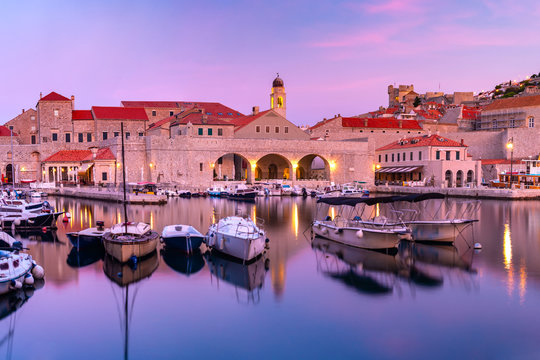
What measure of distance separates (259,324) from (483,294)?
5740 mm

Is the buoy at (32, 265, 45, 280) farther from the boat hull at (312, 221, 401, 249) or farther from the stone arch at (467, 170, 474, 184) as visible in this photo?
the stone arch at (467, 170, 474, 184)

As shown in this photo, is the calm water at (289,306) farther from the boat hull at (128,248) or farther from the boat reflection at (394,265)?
the boat hull at (128,248)

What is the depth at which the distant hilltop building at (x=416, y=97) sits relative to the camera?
91.6 meters

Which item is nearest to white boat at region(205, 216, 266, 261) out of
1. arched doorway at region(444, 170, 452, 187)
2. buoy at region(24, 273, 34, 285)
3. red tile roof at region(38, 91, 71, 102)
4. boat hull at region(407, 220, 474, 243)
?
buoy at region(24, 273, 34, 285)

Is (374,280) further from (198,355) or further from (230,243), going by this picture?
(198,355)

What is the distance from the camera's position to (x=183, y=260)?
46.8 ft

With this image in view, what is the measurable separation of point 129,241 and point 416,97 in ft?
308

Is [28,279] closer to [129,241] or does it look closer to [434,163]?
[129,241]

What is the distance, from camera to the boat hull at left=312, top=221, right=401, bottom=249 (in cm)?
1491

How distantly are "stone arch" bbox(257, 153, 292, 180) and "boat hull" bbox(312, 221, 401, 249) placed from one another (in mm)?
31068

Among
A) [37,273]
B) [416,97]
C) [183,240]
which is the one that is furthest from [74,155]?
[416,97]

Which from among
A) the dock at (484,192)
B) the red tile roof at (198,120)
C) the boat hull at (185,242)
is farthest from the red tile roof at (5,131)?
the boat hull at (185,242)

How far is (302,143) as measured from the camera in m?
43.8

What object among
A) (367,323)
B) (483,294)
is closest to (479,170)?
(483,294)
